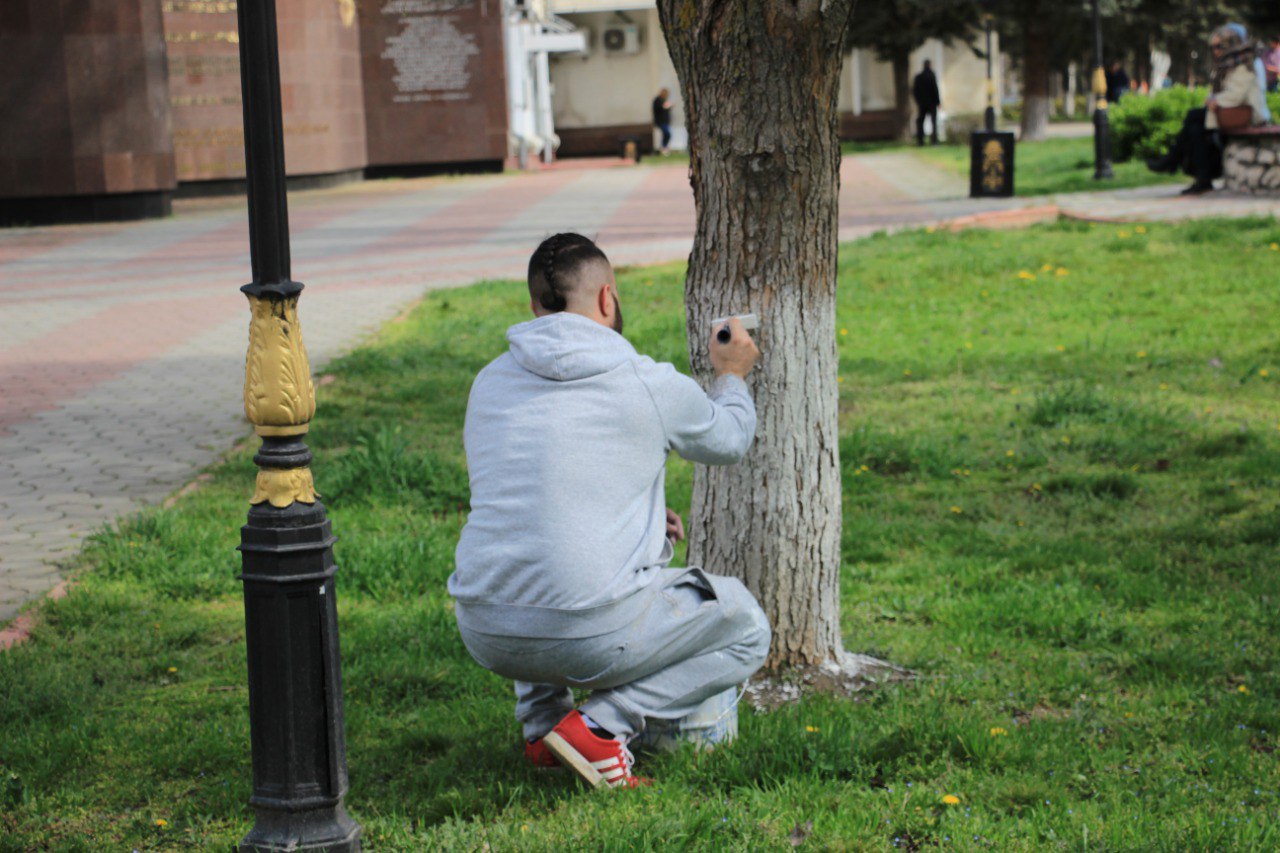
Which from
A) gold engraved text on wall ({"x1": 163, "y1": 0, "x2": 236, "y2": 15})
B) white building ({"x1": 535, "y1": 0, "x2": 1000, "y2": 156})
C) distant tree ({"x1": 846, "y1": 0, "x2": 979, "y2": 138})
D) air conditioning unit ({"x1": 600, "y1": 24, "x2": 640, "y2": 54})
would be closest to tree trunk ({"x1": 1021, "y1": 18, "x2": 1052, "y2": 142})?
distant tree ({"x1": 846, "y1": 0, "x2": 979, "y2": 138})

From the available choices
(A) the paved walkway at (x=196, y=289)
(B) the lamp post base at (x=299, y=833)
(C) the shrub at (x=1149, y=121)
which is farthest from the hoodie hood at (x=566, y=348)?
(C) the shrub at (x=1149, y=121)

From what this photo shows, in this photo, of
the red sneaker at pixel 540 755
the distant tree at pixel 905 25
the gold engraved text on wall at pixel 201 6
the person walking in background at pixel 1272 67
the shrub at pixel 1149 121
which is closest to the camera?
the red sneaker at pixel 540 755

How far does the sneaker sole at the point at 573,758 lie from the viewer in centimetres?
351

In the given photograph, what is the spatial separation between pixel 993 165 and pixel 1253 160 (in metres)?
3.98

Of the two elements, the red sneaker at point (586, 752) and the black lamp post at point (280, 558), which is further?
the red sneaker at point (586, 752)

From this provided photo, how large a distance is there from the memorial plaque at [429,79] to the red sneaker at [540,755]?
30458 mm

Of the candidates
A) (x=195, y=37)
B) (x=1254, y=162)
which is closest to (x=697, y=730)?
(x=1254, y=162)

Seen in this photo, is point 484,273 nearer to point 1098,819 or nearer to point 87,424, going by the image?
point 87,424

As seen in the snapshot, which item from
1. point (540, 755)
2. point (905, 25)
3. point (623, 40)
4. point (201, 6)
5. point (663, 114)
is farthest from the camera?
point (623, 40)

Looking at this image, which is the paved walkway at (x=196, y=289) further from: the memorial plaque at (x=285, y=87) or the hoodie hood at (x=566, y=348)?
the hoodie hood at (x=566, y=348)

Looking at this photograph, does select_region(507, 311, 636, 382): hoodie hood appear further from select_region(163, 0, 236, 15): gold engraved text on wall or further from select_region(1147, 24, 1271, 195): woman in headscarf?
select_region(163, 0, 236, 15): gold engraved text on wall

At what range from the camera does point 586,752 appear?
Result: 3535mm

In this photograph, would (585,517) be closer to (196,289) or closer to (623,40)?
(196,289)

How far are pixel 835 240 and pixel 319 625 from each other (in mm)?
1978
